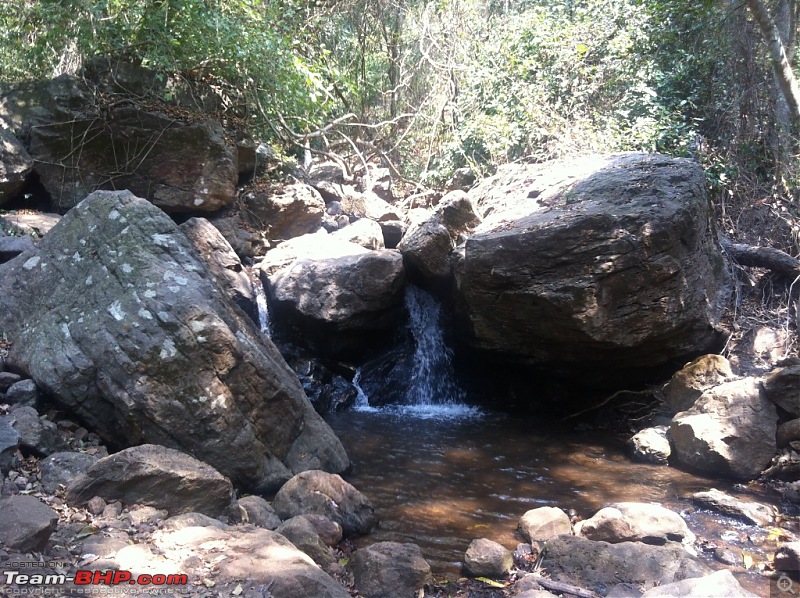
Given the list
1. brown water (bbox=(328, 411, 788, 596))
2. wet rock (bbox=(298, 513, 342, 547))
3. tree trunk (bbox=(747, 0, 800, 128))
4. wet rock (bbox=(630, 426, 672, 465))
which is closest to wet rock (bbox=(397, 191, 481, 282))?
brown water (bbox=(328, 411, 788, 596))

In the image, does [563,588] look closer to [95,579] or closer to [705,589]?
[705,589]

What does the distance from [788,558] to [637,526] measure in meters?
0.88

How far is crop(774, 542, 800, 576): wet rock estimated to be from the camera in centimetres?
382

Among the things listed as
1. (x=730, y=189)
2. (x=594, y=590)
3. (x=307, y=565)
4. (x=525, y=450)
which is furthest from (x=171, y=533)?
(x=730, y=189)

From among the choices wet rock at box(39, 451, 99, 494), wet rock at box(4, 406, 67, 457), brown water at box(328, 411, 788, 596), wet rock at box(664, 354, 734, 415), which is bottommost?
brown water at box(328, 411, 788, 596)

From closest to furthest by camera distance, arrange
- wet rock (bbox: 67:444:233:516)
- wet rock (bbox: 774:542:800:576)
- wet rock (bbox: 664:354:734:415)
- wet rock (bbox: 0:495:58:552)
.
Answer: wet rock (bbox: 0:495:58:552) → wet rock (bbox: 67:444:233:516) → wet rock (bbox: 774:542:800:576) → wet rock (bbox: 664:354:734:415)

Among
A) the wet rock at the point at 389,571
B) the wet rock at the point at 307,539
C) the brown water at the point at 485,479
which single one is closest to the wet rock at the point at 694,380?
the brown water at the point at 485,479

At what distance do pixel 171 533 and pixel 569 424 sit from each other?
16.5ft

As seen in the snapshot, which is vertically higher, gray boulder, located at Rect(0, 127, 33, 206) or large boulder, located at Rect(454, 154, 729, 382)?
gray boulder, located at Rect(0, 127, 33, 206)

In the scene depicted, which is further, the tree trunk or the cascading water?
the cascading water

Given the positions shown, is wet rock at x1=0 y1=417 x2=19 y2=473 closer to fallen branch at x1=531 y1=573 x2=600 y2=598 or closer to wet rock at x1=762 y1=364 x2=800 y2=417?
fallen branch at x1=531 y1=573 x2=600 y2=598

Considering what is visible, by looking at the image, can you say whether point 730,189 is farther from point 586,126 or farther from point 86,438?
point 86,438

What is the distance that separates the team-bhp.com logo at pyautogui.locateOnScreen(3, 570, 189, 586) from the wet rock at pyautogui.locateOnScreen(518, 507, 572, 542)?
8.09 feet

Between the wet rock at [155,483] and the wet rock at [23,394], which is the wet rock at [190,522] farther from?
the wet rock at [23,394]
